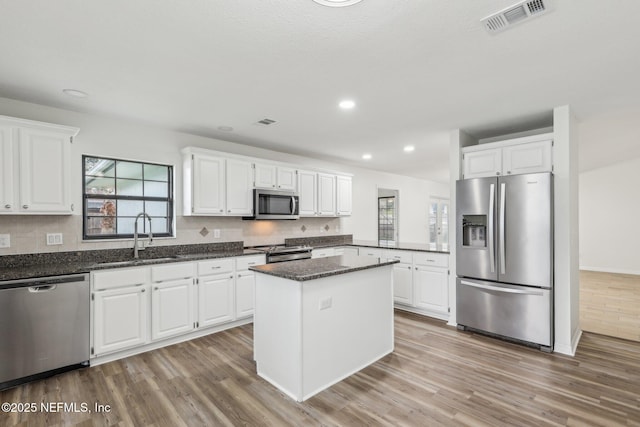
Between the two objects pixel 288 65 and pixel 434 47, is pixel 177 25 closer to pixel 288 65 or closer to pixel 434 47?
pixel 288 65

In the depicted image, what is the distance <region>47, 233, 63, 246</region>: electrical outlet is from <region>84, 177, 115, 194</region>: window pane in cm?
55

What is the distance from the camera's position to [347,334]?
2799mm

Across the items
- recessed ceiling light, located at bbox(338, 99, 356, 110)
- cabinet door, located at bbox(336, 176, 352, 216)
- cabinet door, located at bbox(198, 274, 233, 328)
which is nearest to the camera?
recessed ceiling light, located at bbox(338, 99, 356, 110)

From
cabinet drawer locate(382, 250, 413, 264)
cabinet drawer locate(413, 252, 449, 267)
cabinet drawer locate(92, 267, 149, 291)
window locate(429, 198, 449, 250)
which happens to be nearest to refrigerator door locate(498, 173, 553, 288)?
cabinet drawer locate(413, 252, 449, 267)

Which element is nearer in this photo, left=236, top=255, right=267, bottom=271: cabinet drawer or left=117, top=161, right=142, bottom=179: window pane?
left=117, top=161, right=142, bottom=179: window pane

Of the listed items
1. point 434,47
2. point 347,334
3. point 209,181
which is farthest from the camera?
Answer: point 209,181

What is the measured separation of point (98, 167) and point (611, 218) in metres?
10.3

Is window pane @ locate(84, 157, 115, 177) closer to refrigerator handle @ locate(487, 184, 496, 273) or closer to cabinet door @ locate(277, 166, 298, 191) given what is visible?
cabinet door @ locate(277, 166, 298, 191)

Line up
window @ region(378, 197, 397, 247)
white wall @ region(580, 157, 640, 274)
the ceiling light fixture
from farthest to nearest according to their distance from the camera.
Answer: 1. window @ region(378, 197, 397, 247)
2. white wall @ region(580, 157, 640, 274)
3. the ceiling light fixture

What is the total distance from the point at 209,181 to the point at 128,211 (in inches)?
40.2

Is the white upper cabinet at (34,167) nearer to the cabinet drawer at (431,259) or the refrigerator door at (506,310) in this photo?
the cabinet drawer at (431,259)

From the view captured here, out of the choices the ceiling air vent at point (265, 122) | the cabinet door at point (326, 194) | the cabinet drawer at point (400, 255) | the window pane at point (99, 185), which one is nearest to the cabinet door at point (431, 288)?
the cabinet drawer at point (400, 255)

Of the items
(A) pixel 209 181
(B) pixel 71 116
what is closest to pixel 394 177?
(A) pixel 209 181

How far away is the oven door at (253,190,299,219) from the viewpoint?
4672 mm
